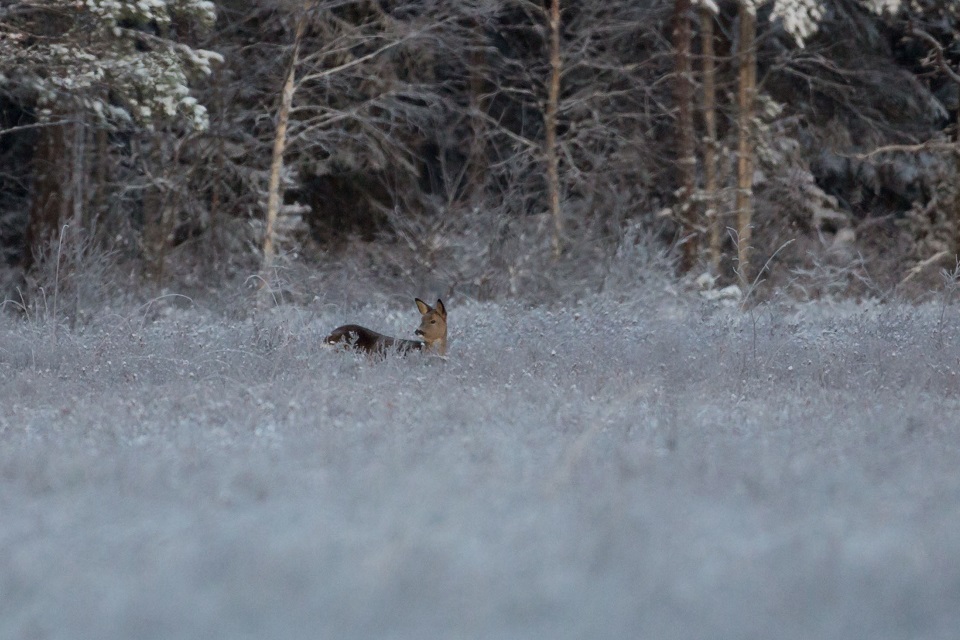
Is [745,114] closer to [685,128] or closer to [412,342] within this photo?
[685,128]

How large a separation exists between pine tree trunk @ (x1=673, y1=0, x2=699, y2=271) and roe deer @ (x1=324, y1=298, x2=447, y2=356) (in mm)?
8803

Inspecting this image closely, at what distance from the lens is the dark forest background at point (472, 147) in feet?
48.7

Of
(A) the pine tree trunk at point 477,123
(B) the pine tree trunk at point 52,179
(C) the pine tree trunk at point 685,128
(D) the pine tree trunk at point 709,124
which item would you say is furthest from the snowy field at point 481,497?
(A) the pine tree trunk at point 477,123

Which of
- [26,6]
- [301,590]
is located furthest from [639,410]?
[26,6]

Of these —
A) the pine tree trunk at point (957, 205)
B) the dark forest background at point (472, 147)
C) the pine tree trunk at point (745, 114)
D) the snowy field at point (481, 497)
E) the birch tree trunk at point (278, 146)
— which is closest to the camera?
the snowy field at point (481, 497)

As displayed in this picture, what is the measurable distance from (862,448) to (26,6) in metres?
10.9

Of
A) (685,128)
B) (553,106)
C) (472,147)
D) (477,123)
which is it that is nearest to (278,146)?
(553,106)

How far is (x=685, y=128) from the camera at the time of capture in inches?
702

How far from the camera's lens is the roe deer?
932 centimetres

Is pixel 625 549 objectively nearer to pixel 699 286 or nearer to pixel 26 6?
pixel 26 6

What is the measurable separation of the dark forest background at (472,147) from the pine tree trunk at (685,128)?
0.05 meters

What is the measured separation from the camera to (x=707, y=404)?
670cm

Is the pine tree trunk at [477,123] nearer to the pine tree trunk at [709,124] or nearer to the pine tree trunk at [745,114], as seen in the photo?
the pine tree trunk at [709,124]

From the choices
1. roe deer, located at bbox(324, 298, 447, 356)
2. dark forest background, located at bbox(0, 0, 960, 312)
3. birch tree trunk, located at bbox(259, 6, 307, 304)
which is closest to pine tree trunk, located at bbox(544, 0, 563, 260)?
dark forest background, located at bbox(0, 0, 960, 312)
